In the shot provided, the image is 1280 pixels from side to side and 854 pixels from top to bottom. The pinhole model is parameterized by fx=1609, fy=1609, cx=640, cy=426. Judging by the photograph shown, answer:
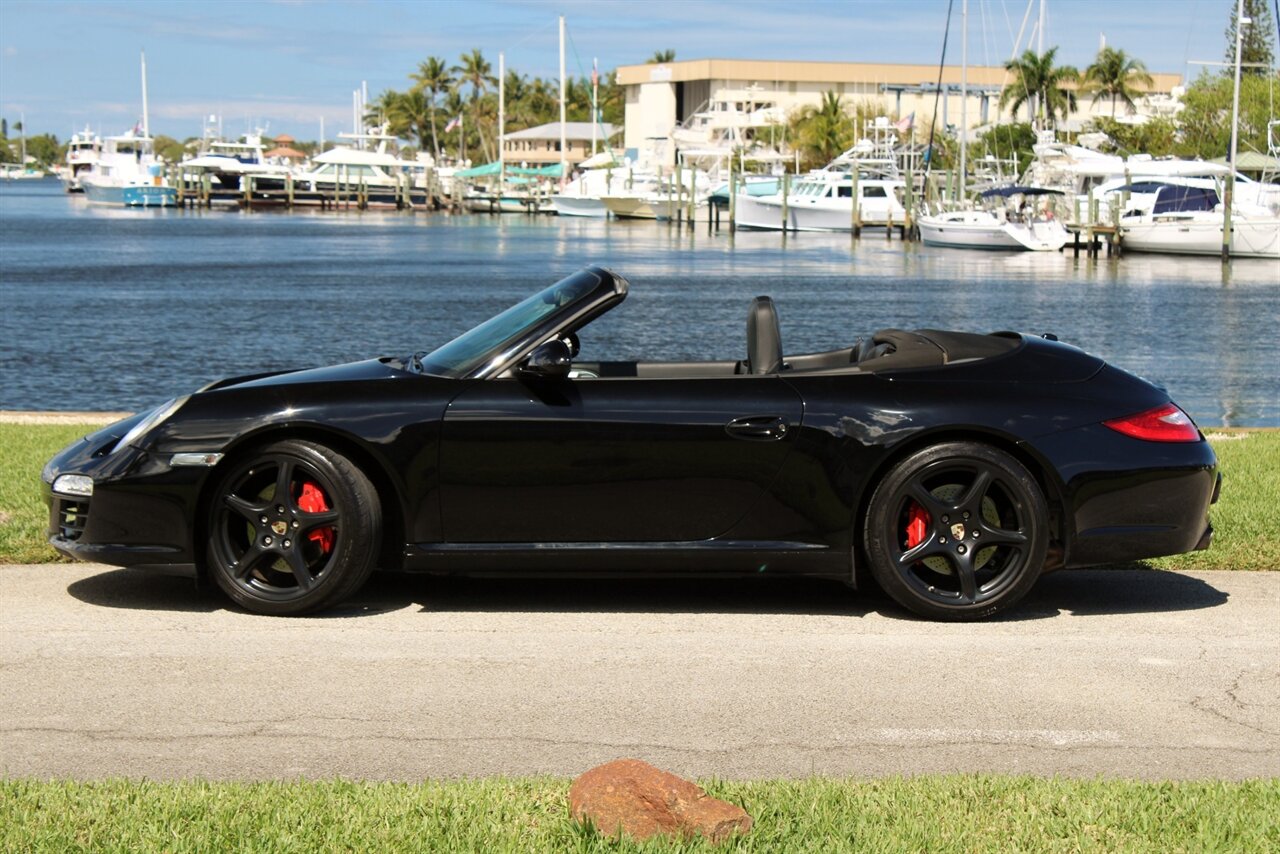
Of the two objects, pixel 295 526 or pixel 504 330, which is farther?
pixel 504 330

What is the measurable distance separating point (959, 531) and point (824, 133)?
10273 centimetres

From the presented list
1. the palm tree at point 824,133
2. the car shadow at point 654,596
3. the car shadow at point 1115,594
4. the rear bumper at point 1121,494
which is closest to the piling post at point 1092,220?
the palm tree at point 824,133

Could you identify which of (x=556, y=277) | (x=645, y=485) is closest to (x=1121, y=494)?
(x=645, y=485)

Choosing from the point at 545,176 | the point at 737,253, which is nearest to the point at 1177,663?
the point at 737,253

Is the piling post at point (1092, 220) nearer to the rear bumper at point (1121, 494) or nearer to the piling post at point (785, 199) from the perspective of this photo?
the piling post at point (785, 199)

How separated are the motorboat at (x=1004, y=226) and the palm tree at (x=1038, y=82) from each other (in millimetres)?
19772

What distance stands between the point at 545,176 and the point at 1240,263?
77.9 metres

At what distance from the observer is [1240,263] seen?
54.0 m

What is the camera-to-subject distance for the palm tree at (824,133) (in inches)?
4178

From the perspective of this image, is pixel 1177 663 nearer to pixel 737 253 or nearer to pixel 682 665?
pixel 682 665

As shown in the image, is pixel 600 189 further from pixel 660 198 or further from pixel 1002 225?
pixel 1002 225

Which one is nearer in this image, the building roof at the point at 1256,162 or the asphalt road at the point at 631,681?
the asphalt road at the point at 631,681

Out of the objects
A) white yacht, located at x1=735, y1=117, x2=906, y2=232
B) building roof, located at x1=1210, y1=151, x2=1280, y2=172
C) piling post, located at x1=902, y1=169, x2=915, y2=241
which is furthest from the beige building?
building roof, located at x1=1210, y1=151, x2=1280, y2=172

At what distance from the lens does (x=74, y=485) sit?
6.37m
